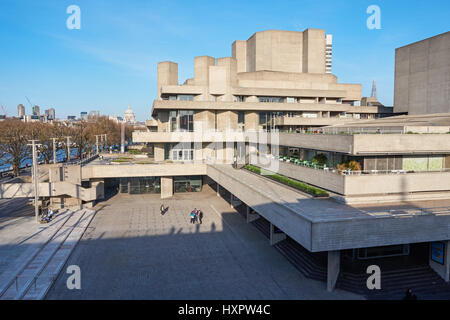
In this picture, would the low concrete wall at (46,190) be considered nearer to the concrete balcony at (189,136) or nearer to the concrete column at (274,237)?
the concrete balcony at (189,136)

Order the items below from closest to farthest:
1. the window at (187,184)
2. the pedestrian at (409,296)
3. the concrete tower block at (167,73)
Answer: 1. the pedestrian at (409,296)
2. the window at (187,184)
3. the concrete tower block at (167,73)

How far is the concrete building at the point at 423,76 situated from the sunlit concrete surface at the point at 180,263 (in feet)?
105

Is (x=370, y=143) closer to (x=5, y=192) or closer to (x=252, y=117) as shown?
(x=252, y=117)

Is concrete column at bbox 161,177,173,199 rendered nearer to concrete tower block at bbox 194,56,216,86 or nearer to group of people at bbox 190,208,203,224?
group of people at bbox 190,208,203,224

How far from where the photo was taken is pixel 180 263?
22.0 m

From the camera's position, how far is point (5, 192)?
35031mm

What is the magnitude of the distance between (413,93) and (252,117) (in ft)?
78.7

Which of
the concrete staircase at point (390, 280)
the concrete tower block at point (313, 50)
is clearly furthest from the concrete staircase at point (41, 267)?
the concrete tower block at point (313, 50)

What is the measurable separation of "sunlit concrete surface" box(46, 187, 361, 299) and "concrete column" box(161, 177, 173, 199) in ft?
32.4

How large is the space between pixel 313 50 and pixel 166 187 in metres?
33.6

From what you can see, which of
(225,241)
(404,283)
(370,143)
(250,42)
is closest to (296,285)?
(404,283)

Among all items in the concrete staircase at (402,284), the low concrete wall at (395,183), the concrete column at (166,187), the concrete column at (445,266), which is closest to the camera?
the concrete staircase at (402,284)

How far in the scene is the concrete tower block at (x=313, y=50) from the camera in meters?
54.9

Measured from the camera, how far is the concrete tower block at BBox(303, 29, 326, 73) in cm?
5494
